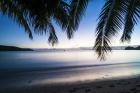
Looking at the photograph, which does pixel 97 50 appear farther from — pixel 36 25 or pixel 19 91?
pixel 19 91

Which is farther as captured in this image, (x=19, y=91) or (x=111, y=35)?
(x=19, y=91)

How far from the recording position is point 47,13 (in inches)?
239

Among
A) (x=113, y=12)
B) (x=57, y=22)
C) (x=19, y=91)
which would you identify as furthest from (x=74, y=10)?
(x=19, y=91)

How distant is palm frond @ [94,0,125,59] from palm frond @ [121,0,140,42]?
157 mm

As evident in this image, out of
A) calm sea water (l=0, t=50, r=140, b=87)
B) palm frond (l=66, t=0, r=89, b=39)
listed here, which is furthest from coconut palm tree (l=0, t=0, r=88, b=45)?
calm sea water (l=0, t=50, r=140, b=87)

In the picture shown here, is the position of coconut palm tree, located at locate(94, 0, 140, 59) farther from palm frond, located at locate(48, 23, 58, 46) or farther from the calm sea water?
palm frond, located at locate(48, 23, 58, 46)

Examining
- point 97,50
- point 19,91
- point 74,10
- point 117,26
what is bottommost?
point 19,91

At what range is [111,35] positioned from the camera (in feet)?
16.3

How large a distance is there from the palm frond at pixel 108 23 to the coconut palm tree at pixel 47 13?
43cm

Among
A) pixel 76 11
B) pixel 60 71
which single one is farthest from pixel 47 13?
pixel 60 71

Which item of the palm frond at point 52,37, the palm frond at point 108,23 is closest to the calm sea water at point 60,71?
the palm frond at point 108,23

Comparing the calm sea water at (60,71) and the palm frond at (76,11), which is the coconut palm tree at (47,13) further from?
the calm sea water at (60,71)

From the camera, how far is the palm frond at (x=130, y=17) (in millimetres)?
4691

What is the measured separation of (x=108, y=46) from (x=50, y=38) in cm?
334
